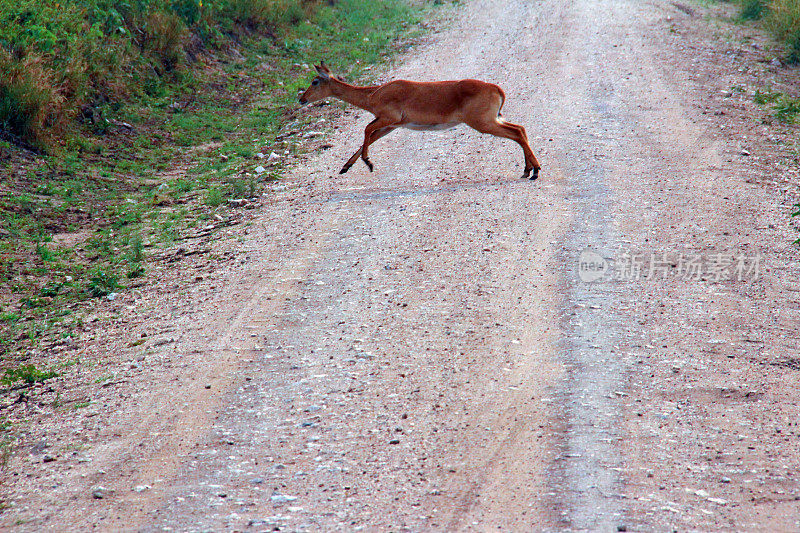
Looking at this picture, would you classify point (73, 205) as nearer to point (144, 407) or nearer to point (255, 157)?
point (255, 157)

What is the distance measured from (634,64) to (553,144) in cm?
541

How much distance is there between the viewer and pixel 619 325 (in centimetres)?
613

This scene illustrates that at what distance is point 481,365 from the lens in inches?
221

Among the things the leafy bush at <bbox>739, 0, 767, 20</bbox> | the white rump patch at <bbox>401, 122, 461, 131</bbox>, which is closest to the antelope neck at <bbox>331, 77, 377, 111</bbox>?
the white rump patch at <bbox>401, 122, 461, 131</bbox>

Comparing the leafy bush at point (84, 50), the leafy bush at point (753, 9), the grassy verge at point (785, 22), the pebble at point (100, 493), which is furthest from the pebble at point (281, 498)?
the leafy bush at point (753, 9)

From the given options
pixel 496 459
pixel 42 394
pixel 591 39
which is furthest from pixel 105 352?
pixel 591 39

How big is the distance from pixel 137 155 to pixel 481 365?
26.4 feet

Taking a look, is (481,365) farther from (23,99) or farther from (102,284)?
(23,99)

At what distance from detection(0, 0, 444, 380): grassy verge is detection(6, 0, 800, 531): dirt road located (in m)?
1.17

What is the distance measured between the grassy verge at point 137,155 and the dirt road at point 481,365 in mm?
1172

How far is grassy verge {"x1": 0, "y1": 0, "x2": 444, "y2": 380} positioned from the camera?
26.2ft

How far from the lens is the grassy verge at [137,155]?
7.99 meters

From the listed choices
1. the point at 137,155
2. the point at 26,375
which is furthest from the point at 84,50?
the point at 26,375

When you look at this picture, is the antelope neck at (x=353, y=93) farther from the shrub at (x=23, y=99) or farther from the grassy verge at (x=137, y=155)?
the shrub at (x=23, y=99)
